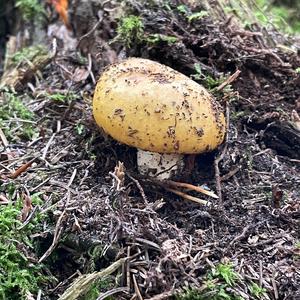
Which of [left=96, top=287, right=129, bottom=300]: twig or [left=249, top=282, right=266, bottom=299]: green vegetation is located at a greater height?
[left=96, top=287, right=129, bottom=300]: twig

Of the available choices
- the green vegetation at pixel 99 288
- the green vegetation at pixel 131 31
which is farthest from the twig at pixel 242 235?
the green vegetation at pixel 131 31

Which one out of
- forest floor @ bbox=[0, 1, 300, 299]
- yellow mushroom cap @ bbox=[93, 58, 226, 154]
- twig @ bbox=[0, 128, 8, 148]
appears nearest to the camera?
forest floor @ bbox=[0, 1, 300, 299]

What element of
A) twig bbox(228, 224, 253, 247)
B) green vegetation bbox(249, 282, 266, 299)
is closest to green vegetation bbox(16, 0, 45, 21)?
twig bbox(228, 224, 253, 247)

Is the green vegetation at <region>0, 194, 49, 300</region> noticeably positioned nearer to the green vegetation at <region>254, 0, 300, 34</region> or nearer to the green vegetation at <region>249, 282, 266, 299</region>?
the green vegetation at <region>249, 282, 266, 299</region>

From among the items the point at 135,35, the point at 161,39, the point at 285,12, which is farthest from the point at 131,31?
the point at 285,12

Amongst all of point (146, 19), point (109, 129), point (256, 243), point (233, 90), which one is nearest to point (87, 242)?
point (109, 129)

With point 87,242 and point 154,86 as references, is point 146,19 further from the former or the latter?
point 87,242
